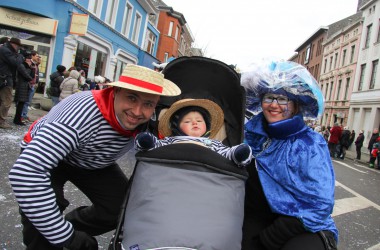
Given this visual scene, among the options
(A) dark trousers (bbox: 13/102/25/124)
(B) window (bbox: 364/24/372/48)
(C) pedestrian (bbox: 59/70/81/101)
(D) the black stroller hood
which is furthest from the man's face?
(B) window (bbox: 364/24/372/48)

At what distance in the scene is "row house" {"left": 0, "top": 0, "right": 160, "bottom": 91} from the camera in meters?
Result: 12.7

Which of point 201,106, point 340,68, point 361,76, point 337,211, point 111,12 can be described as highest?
point 340,68

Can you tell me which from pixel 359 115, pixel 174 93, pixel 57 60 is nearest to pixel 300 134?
pixel 174 93

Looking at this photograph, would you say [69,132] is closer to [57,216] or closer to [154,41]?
[57,216]

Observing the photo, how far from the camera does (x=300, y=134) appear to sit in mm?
2156

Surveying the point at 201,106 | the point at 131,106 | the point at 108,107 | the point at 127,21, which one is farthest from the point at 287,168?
the point at 127,21

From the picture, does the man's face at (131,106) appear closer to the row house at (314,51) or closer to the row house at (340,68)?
the row house at (340,68)

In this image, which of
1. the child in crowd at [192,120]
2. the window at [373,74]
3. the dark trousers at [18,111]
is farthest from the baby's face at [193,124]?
the window at [373,74]

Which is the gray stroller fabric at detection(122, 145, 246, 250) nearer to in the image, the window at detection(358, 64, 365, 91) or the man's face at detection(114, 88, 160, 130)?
the man's face at detection(114, 88, 160, 130)

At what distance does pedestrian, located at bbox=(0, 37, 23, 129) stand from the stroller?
5841 millimetres

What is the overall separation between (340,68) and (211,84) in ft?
108

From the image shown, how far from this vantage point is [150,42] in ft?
91.6

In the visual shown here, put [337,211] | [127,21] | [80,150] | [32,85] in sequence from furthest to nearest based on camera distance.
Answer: [127,21] < [32,85] < [337,211] < [80,150]

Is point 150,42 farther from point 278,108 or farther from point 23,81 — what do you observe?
point 278,108
